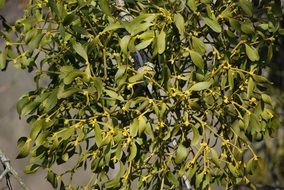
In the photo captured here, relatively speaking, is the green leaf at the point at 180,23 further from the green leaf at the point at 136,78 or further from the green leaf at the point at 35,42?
the green leaf at the point at 35,42

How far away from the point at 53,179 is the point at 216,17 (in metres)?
0.38

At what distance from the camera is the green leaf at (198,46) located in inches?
38.1

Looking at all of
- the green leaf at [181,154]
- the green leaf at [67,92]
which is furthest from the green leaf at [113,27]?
the green leaf at [181,154]

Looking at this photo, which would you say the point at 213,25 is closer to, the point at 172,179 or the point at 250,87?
the point at 250,87

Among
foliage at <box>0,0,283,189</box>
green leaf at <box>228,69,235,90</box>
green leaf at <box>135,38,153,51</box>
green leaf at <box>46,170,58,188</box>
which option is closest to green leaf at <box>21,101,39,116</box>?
foliage at <box>0,0,283,189</box>

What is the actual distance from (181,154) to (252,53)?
20 cm

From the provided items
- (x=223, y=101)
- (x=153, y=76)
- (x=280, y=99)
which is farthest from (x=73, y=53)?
(x=280, y=99)

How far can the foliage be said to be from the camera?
3.12ft

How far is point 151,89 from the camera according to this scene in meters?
1.04

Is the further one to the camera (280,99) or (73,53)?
(280,99)

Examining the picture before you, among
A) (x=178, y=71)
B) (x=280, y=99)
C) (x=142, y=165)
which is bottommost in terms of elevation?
(x=280, y=99)

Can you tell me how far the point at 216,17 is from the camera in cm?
103

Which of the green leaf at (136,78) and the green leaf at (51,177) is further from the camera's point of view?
the green leaf at (51,177)

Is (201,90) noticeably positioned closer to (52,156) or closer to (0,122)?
(52,156)
